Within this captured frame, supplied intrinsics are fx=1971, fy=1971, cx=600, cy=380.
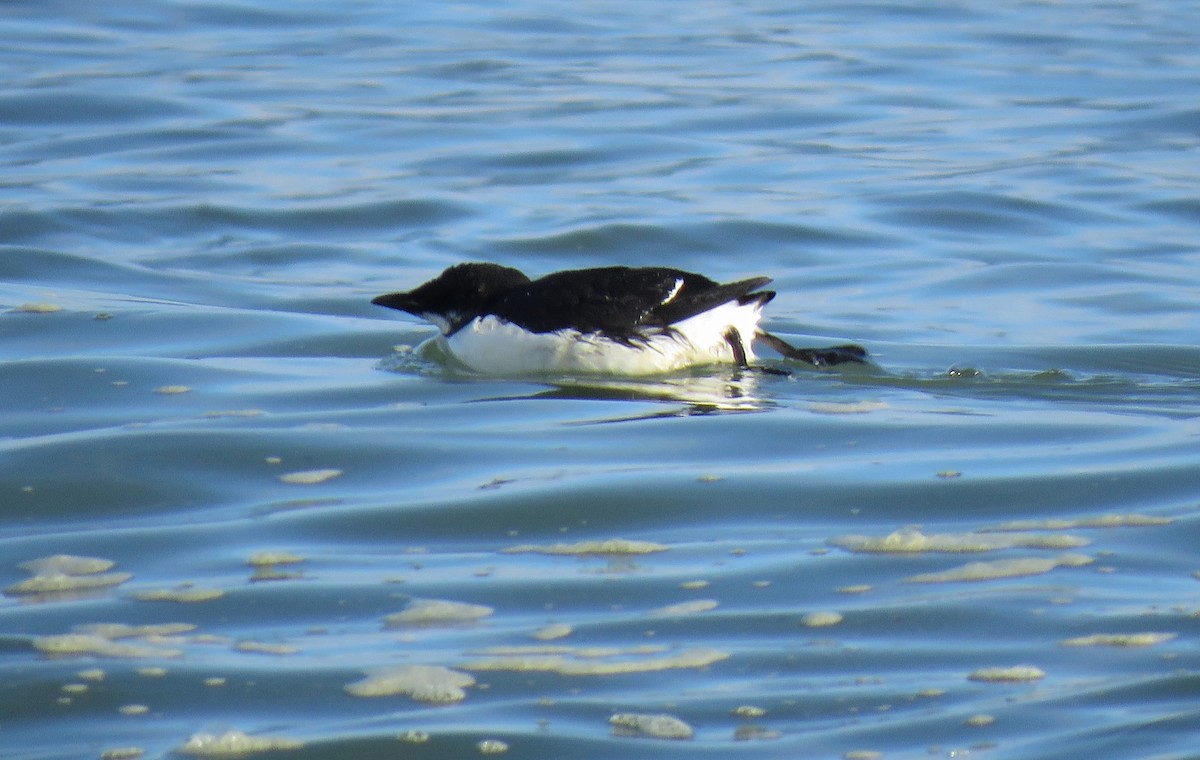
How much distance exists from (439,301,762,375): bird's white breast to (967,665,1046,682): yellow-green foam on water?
13.7 ft

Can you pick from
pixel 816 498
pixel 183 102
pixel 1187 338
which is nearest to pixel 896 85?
pixel 183 102

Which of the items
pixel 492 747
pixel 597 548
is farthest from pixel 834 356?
pixel 492 747

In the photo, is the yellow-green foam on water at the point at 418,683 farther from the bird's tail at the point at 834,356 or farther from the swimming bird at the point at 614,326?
the bird's tail at the point at 834,356

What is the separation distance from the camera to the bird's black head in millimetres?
9422

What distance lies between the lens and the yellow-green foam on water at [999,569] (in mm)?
5594

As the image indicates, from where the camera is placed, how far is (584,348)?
29.0ft

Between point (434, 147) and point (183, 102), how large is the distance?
3.16 meters

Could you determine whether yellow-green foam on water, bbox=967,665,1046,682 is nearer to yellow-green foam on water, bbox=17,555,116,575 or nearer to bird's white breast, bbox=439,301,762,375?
yellow-green foam on water, bbox=17,555,116,575

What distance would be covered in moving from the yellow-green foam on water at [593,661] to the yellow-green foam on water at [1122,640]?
0.90 m

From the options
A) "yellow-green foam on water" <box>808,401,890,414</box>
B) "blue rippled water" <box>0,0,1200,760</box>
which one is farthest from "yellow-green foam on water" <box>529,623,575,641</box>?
"yellow-green foam on water" <box>808,401,890,414</box>

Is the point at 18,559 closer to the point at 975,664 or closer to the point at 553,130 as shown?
the point at 975,664

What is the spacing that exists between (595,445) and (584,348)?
4.72 ft

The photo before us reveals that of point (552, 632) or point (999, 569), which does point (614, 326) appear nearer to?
point (999, 569)

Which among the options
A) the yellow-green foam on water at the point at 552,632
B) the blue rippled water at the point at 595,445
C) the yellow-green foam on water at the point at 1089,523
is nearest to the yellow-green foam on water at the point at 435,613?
the blue rippled water at the point at 595,445
